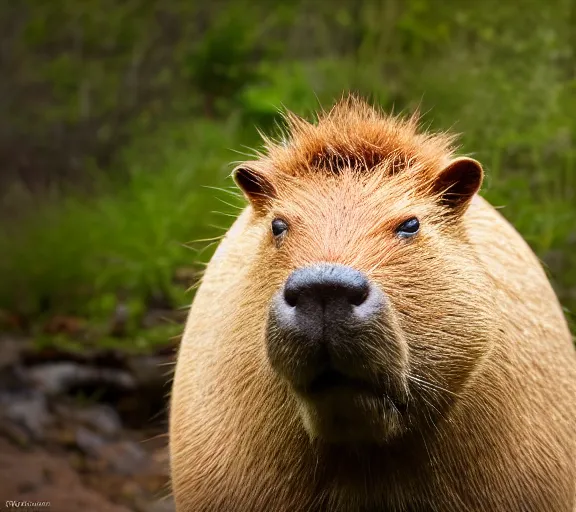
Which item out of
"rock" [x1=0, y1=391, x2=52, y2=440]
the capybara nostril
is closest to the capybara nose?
the capybara nostril

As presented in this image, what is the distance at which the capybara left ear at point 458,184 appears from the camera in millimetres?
3830

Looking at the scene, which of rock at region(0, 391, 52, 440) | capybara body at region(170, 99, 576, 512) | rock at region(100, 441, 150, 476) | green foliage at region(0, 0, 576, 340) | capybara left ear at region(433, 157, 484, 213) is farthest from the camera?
green foliage at region(0, 0, 576, 340)

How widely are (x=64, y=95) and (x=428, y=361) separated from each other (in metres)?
8.58

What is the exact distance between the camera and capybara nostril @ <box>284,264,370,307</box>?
3.20 metres

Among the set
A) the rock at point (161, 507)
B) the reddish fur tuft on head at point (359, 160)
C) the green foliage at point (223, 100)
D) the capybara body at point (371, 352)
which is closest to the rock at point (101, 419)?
the green foliage at point (223, 100)

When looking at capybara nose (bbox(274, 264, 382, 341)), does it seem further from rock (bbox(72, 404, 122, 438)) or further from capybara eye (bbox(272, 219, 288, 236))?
rock (bbox(72, 404, 122, 438))

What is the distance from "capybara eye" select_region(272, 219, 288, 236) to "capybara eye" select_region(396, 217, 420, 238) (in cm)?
46

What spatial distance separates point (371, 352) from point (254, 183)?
1.14 meters

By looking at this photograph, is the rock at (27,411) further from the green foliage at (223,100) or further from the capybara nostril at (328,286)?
the capybara nostril at (328,286)

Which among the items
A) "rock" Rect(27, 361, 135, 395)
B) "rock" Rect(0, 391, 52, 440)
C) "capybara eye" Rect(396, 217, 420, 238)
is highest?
"capybara eye" Rect(396, 217, 420, 238)

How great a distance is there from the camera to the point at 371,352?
3244 mm

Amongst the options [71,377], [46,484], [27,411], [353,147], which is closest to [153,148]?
[71,377]

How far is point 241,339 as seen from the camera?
403 cm

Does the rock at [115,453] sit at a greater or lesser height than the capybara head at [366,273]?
lesser
